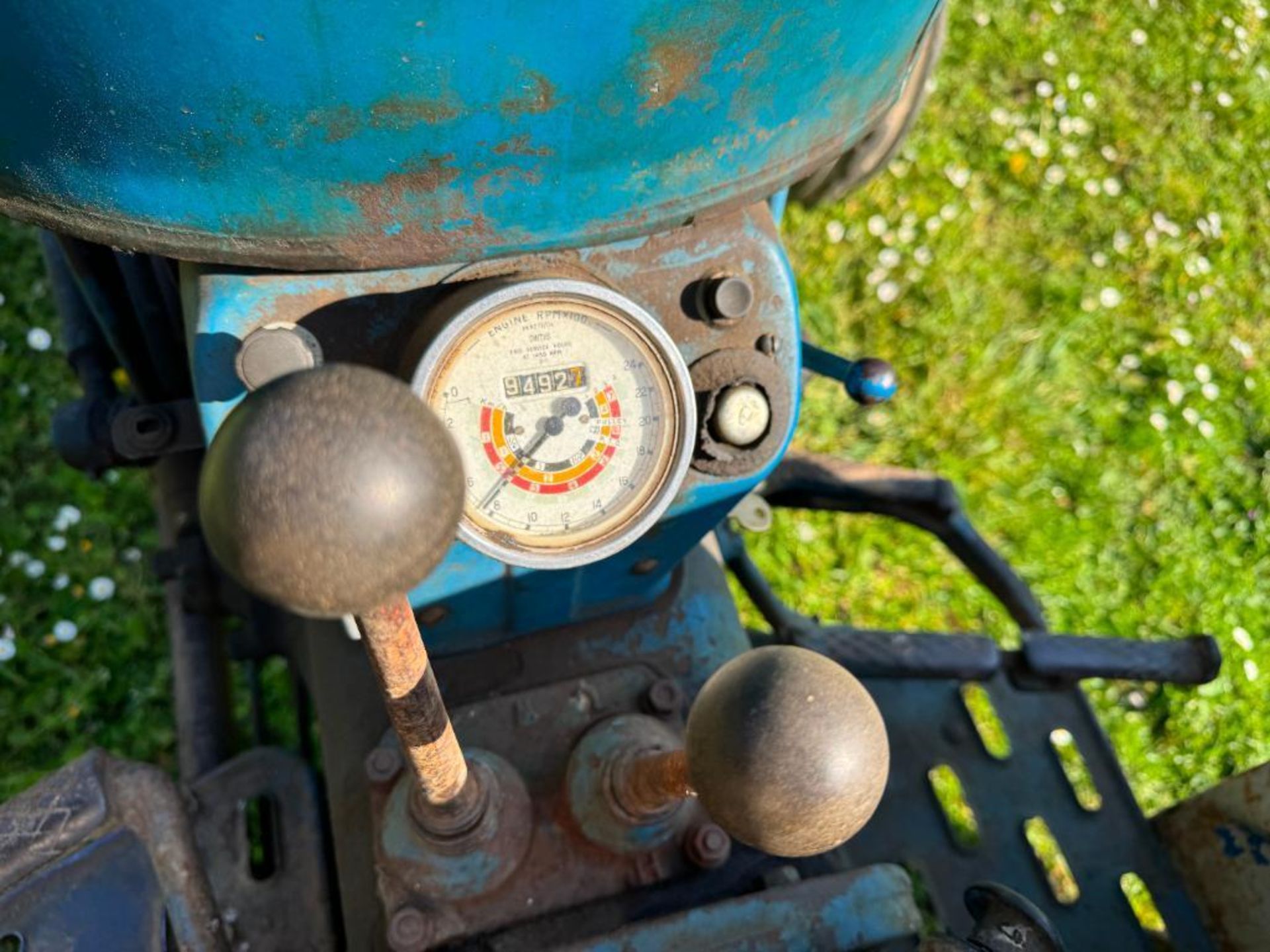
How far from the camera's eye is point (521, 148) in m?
1.05

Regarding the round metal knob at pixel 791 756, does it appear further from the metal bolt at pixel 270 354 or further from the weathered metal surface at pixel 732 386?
the metal bolt at pixel 270 354

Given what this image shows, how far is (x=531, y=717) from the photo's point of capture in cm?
150

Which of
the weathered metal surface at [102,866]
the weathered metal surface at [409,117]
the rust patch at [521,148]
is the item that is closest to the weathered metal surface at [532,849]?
the weathered metal surface at [102,866]

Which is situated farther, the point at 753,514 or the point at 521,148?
the point at 753,514

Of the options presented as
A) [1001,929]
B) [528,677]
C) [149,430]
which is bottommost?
[1001,929]

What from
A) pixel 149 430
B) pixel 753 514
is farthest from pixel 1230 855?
pixel 149 430

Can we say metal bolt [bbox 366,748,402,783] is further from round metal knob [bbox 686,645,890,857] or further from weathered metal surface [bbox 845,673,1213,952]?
weathered metal surface [bbox 845,673,1213,952]

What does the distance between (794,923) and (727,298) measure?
73cm

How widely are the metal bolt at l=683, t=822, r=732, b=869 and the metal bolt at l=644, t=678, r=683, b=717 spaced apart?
0.16m

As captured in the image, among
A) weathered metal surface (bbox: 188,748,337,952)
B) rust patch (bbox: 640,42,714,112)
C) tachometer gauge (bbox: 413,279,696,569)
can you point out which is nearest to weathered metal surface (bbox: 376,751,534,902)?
weathered metal surface (bbox: 188,748,337,952)

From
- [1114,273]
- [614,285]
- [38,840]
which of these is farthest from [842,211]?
[38,840]

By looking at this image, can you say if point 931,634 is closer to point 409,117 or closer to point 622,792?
point 622,792

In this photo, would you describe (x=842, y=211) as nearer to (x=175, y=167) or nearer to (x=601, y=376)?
(x=601, y=376)

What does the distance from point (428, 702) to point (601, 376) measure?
41 centimetres
